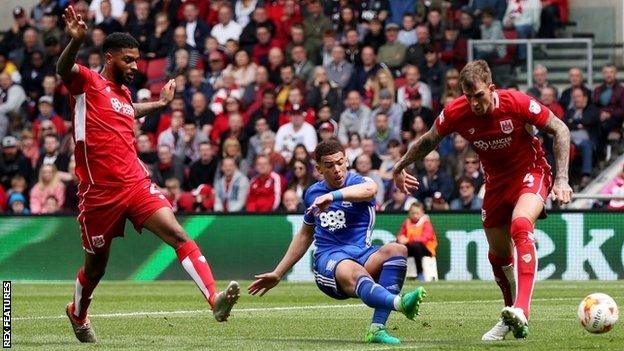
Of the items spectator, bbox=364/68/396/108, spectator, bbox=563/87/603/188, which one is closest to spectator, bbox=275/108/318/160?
spectator, bbox=364/68/396/108

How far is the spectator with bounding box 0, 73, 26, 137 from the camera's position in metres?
28.4

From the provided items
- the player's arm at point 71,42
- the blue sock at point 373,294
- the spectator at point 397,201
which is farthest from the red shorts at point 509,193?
the spectator at point 397,201

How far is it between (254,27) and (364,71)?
8.86ft

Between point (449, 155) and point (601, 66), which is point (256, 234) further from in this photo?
point (601, 66)

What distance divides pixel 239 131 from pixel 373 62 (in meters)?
2.60

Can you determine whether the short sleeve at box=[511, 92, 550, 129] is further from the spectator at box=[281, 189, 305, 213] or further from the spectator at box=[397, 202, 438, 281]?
the spectator at box=[281, 189, 305, 213]

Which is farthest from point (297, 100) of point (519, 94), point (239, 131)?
point (519, 94)

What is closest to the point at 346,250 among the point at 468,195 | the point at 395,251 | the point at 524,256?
the point at 395,251

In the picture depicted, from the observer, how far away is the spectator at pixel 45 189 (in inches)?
1014

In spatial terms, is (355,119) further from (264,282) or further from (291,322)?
(264,282)

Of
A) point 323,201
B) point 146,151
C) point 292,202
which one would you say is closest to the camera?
point 323,201

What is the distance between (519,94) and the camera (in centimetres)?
1184

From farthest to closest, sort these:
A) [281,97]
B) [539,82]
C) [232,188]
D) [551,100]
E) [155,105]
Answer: [281,97]
[232,188]
[539,82]
[551,100]
[155,105]

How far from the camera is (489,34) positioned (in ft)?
87.2
